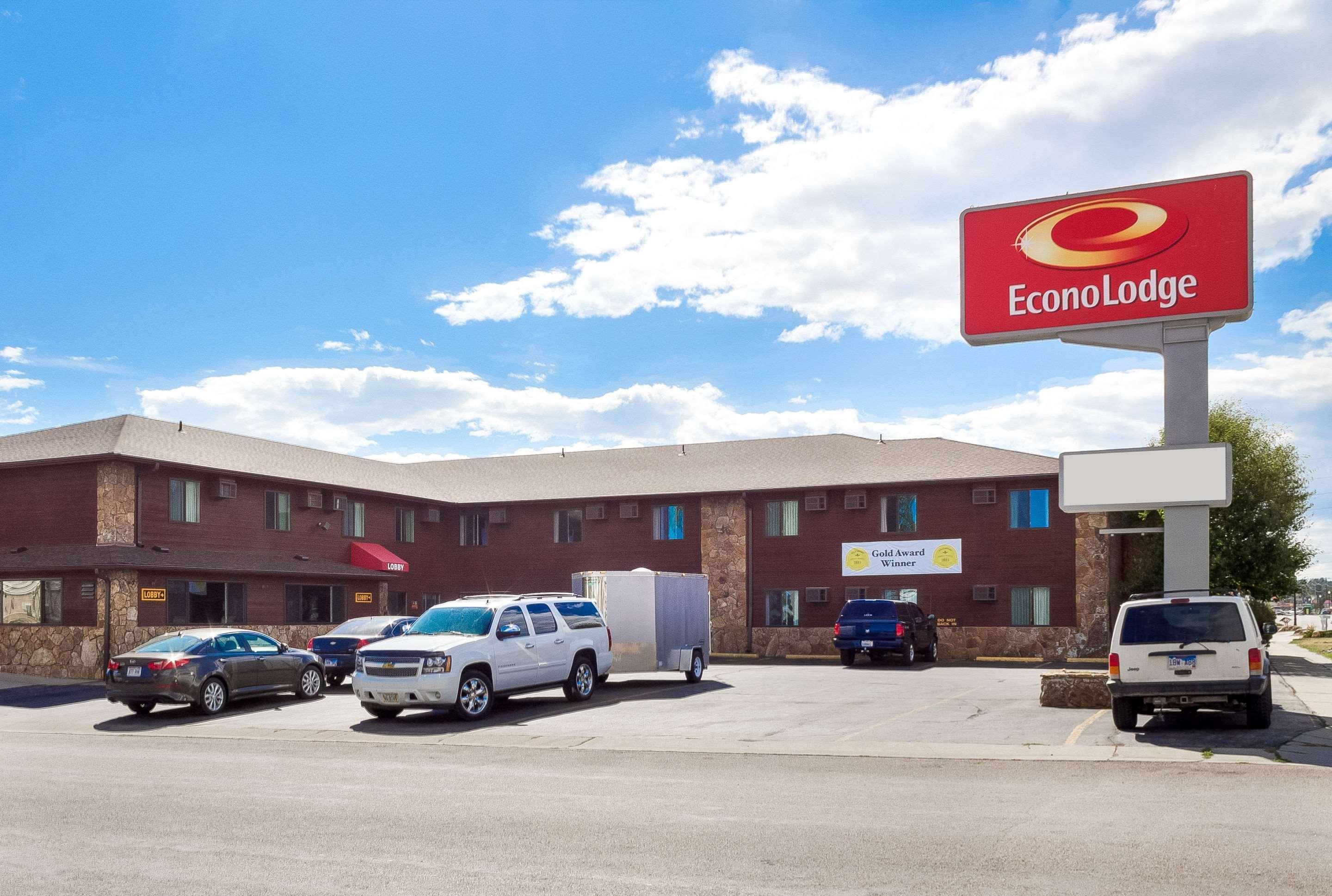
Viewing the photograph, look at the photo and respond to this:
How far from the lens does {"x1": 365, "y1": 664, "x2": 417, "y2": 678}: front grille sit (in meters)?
18.2

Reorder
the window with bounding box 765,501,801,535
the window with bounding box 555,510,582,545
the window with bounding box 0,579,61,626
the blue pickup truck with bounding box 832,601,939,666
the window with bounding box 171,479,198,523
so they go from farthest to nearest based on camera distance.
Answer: the window with bounding box 555,510,582,545, the window with bounding box 765,501,801,535, the window with bounding box 171,479,198,523, the blue pickup truck with bounding box 832,601,939,666, the window with bounding box 0,579,61,626

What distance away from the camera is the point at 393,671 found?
60.3 feet

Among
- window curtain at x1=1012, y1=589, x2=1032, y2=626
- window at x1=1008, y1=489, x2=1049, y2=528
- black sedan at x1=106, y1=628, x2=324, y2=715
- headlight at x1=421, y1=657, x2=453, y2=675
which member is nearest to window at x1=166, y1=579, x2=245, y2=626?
black sedan at x1=106, y1=628, x2=324, y2=715

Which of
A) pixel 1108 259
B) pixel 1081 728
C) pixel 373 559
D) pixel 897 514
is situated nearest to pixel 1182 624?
pixel 1081 728

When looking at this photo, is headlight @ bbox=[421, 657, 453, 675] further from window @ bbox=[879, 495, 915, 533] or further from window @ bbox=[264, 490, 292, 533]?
window @ bbox=[879, 495, 915, 533]

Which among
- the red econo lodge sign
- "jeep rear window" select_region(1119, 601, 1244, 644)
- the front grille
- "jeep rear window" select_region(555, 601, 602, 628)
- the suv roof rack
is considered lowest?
the front grille

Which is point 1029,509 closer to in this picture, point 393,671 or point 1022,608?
point 1022,608

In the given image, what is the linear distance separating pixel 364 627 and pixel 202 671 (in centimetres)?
686

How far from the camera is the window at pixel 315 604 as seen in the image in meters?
35.9

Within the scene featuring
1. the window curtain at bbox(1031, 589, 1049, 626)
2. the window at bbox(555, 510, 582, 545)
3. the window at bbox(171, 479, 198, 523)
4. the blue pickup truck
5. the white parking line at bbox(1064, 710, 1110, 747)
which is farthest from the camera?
the window at bbox(555, 510, 582, 545)

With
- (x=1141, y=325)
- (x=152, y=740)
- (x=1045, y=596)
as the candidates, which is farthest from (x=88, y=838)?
(x=1045, y=596)

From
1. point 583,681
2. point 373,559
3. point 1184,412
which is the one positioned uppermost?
point 1184,412

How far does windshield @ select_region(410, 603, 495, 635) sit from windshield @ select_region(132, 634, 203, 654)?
4208 millimetres

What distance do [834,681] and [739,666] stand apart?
7.75 m
